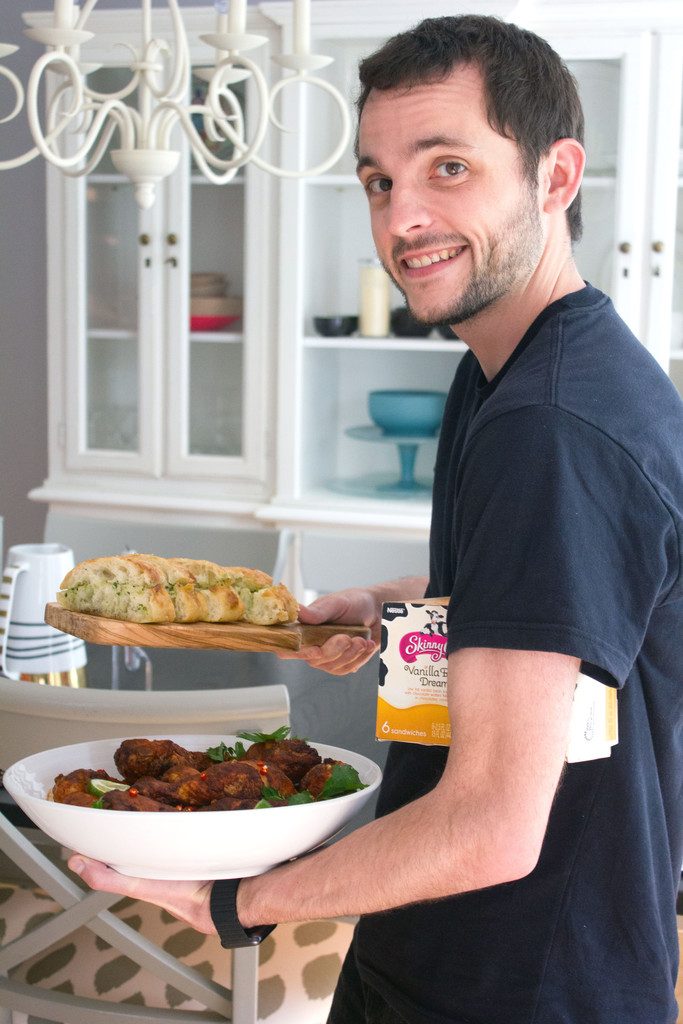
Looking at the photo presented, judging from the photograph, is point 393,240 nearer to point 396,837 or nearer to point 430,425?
point 396,837

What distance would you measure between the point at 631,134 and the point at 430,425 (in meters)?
0.92

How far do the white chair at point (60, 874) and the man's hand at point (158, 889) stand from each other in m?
0.38

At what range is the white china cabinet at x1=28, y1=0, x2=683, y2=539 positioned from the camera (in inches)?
115

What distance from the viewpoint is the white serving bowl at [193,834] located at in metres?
0.77

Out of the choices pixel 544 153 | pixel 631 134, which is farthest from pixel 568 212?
pixel 631 134

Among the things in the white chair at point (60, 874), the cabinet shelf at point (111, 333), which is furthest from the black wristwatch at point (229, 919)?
the cabinet shelf at point (111, 333)

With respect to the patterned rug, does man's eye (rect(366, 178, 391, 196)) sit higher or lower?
higher

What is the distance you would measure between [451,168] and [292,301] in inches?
91.7

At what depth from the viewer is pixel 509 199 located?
853 millimetres

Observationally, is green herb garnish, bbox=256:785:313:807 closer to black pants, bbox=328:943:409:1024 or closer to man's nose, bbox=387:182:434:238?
black pants, bbox=328:943:409:1024

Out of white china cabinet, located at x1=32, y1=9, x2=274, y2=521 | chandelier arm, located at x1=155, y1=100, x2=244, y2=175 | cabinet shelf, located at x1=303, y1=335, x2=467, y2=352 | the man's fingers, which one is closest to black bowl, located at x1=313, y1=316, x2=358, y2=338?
cabinet shelf, located at x1=303, y1=335, x2=467, y2=352

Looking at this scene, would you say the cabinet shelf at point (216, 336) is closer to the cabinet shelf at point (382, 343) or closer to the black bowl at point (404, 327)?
the cabinet shelf at point (382, 343)

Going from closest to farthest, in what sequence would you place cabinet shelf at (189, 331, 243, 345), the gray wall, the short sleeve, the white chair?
the short sleeve, the white chair, cabinet shelf at (189, 331, 243, 345), the gray wall

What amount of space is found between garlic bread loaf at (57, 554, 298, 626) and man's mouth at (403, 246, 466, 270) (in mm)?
421
